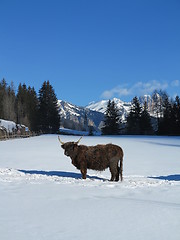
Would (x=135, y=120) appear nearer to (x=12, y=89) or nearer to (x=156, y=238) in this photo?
(x=12, y=89)

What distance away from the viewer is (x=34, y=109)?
65.6m

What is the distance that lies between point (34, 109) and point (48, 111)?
233 inches

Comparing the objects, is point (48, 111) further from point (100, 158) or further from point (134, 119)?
point (100, 158)

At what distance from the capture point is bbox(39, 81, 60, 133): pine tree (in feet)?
202

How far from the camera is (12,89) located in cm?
7025

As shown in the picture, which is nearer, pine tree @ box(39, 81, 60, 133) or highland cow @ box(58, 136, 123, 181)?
highland cow @ box(58, 136, 123, 181)

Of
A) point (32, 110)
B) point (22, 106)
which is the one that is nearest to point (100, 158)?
point (32, 110)

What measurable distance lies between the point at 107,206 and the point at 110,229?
1111mm

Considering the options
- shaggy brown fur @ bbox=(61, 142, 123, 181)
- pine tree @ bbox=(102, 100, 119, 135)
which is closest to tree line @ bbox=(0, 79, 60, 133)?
pine tree @ bbox=(102, 100, 119, 135)

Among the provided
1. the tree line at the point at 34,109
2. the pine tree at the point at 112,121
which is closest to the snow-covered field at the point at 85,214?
the pine tree at the point at 112,121

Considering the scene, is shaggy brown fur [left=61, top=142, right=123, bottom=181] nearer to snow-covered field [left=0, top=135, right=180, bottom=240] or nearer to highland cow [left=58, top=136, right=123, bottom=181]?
highland cow [left=58, top=136, right=123, bottom=181]

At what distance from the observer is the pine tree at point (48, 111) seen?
61625 mm

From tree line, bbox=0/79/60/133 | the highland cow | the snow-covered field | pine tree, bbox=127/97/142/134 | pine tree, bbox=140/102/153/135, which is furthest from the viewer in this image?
tree line, bbox=0/79/60/133

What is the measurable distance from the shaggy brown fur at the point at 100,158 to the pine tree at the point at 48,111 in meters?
52.8
